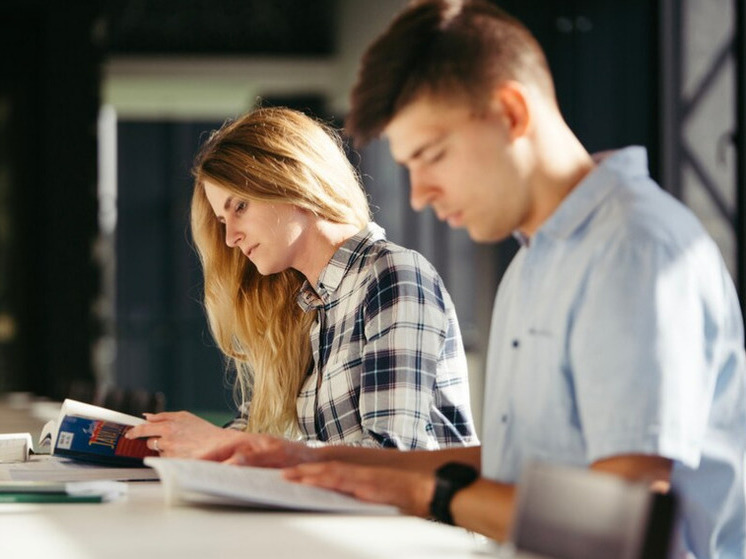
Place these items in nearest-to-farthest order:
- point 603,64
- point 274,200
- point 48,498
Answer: point 48,498 → point 274,200 → point 603,64

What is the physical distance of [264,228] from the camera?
100 inches

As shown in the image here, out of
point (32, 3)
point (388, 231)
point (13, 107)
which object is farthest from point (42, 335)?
point (388, 231)

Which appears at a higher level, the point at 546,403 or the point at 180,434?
the point at 546,403

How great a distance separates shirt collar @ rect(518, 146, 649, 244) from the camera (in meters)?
1.49

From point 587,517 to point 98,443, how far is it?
1.42 m

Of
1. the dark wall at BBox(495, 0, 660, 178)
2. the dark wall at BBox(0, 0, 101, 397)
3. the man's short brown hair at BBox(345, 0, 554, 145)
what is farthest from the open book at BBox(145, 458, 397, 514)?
the dark wall at BBox(0, 0, 101, 397)

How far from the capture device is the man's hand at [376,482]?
159cm

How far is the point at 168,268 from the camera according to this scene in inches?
415

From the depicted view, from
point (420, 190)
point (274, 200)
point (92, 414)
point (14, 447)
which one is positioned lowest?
point (14, 447)

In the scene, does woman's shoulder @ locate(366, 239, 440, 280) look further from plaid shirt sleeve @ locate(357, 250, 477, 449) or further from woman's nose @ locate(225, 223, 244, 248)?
woman's nose @ locate(225, 223, 244, 248)

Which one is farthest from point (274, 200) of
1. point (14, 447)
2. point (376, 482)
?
point (376, 482)

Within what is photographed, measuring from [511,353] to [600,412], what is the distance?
25 cm

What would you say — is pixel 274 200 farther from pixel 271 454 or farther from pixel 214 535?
pixel 214 535

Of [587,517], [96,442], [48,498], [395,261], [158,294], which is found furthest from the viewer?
[158,294]
